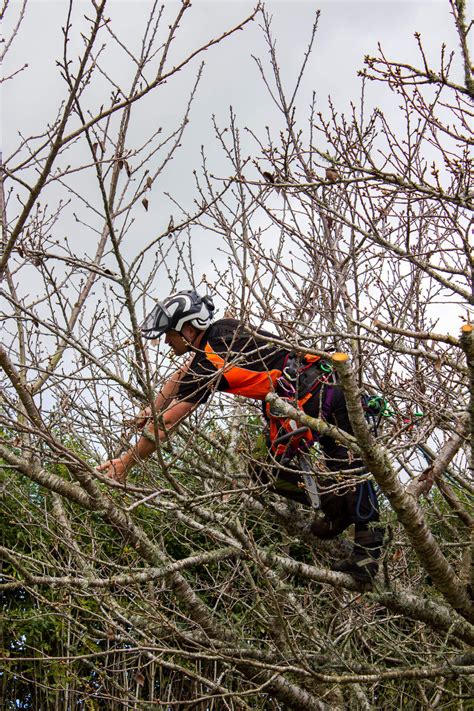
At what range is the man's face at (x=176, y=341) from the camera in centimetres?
494

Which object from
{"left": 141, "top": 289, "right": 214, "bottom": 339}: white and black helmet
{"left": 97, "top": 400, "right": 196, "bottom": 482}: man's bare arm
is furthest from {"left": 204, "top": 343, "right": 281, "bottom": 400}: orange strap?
{"left": 97, "top": 400, "right": 196, "bottom": 482}: man's bare arm

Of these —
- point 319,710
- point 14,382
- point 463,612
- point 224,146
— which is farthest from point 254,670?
point 224,146

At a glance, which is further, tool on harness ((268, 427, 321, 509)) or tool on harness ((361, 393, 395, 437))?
tool on harness ((361, 393, 395, 437))

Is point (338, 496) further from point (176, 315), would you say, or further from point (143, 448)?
point (176, 315)

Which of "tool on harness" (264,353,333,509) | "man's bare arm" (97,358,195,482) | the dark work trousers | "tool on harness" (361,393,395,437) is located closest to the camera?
"man's bare arm" (97,358,195,482)

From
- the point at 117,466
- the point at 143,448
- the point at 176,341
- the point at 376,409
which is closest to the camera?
the point at 117,466

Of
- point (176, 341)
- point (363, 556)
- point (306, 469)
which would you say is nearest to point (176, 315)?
point (176, 341)

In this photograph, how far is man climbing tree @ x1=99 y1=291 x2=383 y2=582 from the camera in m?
4.60

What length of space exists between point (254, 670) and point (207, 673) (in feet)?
5.84

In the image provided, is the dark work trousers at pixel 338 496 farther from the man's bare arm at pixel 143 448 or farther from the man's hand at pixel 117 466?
the man's hand at pixel 117 466

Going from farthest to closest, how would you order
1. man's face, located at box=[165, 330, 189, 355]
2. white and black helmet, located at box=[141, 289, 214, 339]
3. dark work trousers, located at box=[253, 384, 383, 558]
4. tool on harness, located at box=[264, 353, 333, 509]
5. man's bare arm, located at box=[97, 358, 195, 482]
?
man's face, located at box=[165, 330, 189, 355] → white and black helmet, located at box=[141, 289, 214, 339] → dark work trousers, located at box=[253, 384, 383, 558] → tool on harness, located at box=[264, 353, 333, 509] → man's bare arm, located at box=[97, 358, 195, 482]

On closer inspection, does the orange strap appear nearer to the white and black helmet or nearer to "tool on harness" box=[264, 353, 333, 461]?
"tool on harness" box=[264, 353, 333, 461]

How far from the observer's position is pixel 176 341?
5.00m

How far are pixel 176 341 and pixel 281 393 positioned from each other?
27.8 inches
